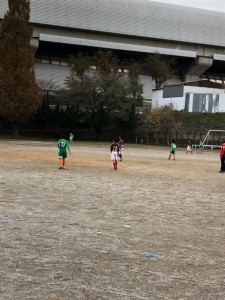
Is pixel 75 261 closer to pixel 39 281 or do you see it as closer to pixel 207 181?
pixel 39 281

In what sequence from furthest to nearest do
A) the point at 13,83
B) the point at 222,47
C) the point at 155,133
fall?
the point at 222,47, the point at 155,133, the point at 13,83

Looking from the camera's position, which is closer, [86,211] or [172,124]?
[86,211]

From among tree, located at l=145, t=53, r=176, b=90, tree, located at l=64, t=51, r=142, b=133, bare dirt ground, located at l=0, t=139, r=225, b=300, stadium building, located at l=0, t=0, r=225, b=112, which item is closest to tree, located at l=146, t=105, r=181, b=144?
Result: tree, located at l=64, t=51, r=142, b=133

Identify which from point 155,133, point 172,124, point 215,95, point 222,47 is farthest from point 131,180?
point 222,47

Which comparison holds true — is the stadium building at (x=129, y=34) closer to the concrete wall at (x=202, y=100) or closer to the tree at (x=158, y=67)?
the concrete wall at (x=202, y=100)

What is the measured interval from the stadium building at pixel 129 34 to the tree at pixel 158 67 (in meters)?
2.28

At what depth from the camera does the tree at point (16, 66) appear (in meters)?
51.3

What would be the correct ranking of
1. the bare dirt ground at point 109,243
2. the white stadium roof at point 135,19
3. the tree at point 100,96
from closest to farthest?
the bare dirt ground at point 109,243 < the tree at point 100,96 < the white stadium roof at point 135,19

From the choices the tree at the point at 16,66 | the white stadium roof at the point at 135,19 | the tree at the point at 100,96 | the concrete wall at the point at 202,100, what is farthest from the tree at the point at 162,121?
the white stadium roof at the point at 135,19

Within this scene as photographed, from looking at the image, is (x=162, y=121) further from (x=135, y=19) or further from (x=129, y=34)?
(x=135, y=19)

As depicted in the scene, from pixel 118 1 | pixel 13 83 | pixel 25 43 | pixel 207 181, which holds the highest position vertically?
pixel 118 1

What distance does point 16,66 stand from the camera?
5209 cm

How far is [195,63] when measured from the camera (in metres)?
78.6

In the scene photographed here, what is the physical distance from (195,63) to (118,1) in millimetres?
17017
